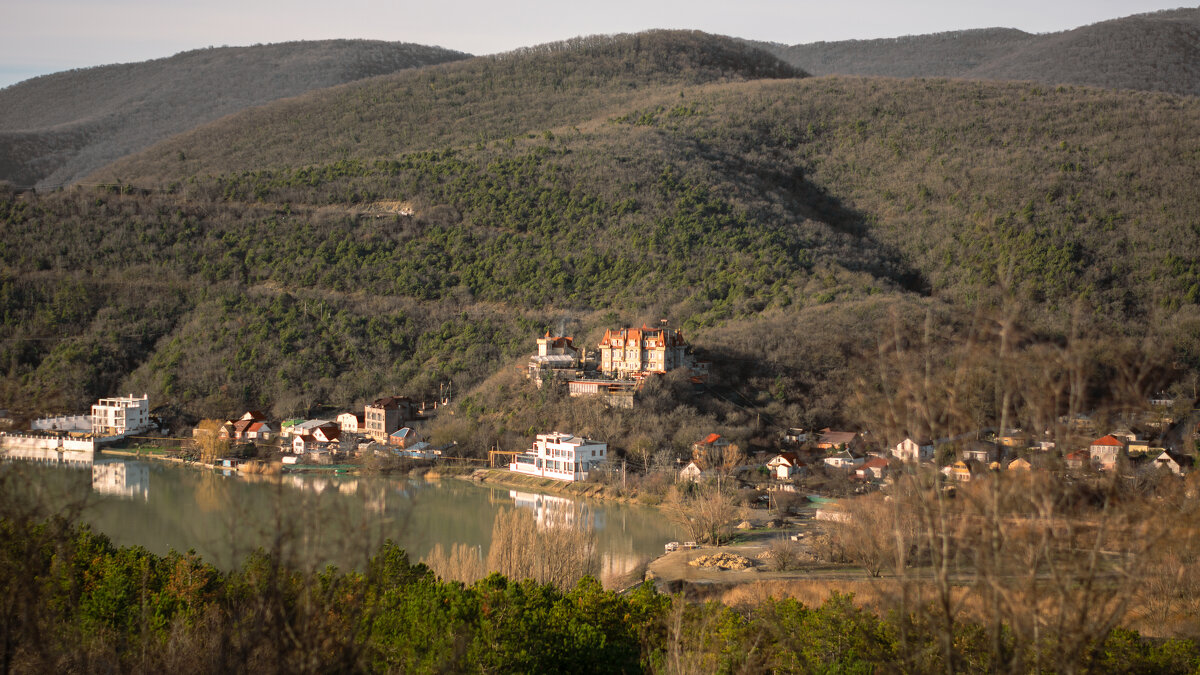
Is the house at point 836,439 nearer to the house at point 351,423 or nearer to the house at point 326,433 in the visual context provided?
the house at point 351,423

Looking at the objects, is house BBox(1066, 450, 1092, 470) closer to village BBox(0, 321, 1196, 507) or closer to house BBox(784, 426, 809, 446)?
village BBox(0, 321, 1196, 507)

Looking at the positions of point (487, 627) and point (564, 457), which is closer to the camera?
point (487, 627)

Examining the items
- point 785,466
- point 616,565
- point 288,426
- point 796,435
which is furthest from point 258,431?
point 616,565

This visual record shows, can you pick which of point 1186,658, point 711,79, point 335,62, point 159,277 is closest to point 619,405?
point 1186,658

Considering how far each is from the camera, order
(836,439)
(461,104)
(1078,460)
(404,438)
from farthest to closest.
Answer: (461,104) < (404,438) < (836,439) < (1078,460)

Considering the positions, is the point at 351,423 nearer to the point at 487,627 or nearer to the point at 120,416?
the point at 120,416

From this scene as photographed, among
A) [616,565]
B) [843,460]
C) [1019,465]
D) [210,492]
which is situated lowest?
[210,492]

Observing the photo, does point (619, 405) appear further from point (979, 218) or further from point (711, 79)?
point (711, 79)
